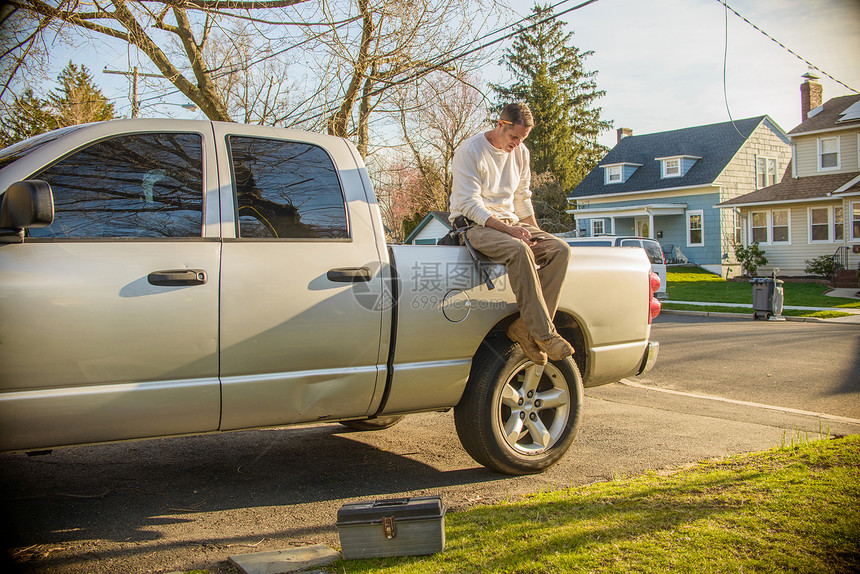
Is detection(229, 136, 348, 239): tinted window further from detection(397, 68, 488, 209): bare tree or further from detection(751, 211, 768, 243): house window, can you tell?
detection(751, 211, 768, 243): house window

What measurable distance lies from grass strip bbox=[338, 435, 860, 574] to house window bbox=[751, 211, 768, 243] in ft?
96.4

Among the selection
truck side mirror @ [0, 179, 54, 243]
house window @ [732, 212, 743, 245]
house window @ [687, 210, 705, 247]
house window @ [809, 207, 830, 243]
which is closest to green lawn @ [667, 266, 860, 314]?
house window @ [687, 210, 705, 247]

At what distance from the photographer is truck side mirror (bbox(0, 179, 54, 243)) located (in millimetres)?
2932

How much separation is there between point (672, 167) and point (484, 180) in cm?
3339

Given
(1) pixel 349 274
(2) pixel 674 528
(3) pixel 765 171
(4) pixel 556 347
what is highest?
(3) pixel 765 171

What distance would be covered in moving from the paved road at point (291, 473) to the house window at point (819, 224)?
928 inches

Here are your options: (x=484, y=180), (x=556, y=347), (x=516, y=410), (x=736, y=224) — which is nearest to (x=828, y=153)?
(x=736, y=224)

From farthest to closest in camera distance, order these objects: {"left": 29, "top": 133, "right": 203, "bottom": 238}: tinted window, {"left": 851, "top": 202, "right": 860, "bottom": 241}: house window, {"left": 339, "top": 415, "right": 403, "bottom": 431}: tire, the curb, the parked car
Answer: {"left": 851, "top": 202, "right": 860, "bottom": 241}: house window
the parked car
the curb
{"left": 339, "top": 415, "right": 403, "bottom": 431}: tire
{"left": 29, "top": 133, "right": 203, "bottom": 238}: tinted window

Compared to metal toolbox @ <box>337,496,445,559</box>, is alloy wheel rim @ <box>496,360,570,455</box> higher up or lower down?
higher up

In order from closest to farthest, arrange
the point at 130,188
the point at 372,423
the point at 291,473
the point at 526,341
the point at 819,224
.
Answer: the point at 130,188 < the point at 526,341 < the point at 291,473 < the point at 372,423 < the point at 819,224

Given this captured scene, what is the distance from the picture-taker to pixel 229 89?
10.8 meters

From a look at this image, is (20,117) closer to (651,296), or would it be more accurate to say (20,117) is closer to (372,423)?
(372,423)

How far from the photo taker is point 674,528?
10.5ft

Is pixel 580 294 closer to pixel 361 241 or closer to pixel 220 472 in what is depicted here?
pixel 361 241
